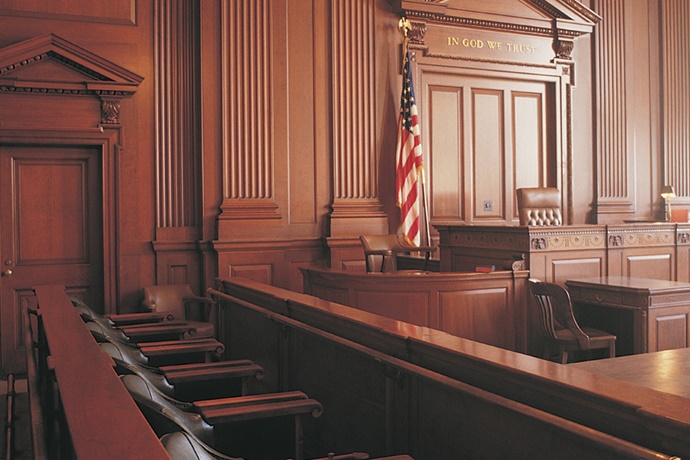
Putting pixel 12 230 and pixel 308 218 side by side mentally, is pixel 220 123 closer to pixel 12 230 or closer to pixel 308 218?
pixel 308 218

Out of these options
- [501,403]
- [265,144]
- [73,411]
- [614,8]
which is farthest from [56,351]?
[614,8]

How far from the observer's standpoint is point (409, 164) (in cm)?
777

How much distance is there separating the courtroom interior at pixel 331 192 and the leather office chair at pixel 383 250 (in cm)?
3

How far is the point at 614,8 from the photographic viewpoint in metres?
9.58

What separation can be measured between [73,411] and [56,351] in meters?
0.83

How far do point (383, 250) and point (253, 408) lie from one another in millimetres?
4507

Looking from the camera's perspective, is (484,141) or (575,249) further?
(484,141)

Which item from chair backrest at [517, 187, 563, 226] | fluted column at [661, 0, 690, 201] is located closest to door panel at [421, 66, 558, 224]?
chair backrest at [517, 187, 563, 226]

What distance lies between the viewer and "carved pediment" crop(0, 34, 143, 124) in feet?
20.5

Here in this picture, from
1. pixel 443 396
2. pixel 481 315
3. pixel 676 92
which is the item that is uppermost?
pixel 676 92

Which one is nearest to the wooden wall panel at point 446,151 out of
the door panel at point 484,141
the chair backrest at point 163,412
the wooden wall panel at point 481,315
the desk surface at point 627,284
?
the door panel at point 484,141

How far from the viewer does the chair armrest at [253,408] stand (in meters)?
2.62

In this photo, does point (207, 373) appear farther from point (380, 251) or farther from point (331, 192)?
point (331, 192)

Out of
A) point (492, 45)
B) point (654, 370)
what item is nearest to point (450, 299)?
point (654, 370)
